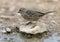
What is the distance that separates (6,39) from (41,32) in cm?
58

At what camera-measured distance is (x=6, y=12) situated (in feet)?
16.9

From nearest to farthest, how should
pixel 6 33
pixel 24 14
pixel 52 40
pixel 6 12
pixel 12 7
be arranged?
pixel 52 40 → pixel 6 33 → pixel 24 14 → pixel 6 12 → pixel 12 7

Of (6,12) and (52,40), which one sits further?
(6,12)

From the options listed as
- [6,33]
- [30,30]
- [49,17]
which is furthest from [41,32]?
[49,17]

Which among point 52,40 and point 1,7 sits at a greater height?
point 1,7

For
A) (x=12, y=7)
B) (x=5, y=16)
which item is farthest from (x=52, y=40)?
(x=12, y=7)

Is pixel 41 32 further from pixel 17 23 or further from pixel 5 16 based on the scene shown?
pixel 5 16


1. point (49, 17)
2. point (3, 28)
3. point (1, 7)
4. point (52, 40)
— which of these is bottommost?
point (52, 40)

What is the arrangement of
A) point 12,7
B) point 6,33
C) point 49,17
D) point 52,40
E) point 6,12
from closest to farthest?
point 52,40 → point 6,33 → point 49,17 → point 6,12 → point 12,7

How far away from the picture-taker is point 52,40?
3.61 meters

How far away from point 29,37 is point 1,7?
201cm

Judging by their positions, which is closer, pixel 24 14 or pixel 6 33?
pixel 6 33

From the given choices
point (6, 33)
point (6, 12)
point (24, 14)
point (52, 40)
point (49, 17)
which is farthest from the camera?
point (6, 12)

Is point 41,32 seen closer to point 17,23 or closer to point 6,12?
point 17,23
